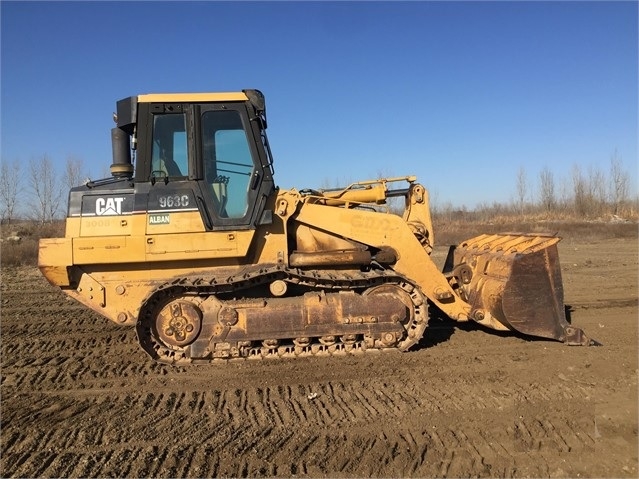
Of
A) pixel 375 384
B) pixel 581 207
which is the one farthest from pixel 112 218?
pixel 581 207

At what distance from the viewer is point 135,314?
6242 mm

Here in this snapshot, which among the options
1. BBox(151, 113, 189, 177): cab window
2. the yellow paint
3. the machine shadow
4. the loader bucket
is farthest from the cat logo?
the loader bucket

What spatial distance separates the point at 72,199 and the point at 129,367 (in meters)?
2.27

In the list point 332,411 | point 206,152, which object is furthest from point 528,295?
point 206,152

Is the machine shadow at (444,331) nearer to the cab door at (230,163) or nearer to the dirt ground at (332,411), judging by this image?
the dirt ground at (332,411)

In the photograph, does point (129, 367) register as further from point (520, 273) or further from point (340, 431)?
point (520, 273)

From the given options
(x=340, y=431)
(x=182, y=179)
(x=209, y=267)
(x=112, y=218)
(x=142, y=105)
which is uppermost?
(x=142, y=105)

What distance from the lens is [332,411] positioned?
4.67 metres

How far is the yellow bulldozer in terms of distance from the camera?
6.11 metres

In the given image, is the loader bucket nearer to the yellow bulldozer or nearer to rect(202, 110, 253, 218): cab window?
the yellow bulldozer

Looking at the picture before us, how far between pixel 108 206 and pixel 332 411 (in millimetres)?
3799

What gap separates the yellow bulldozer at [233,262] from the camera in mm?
6113

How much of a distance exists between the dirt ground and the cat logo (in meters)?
1.96

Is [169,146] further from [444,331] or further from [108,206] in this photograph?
[444,331]
